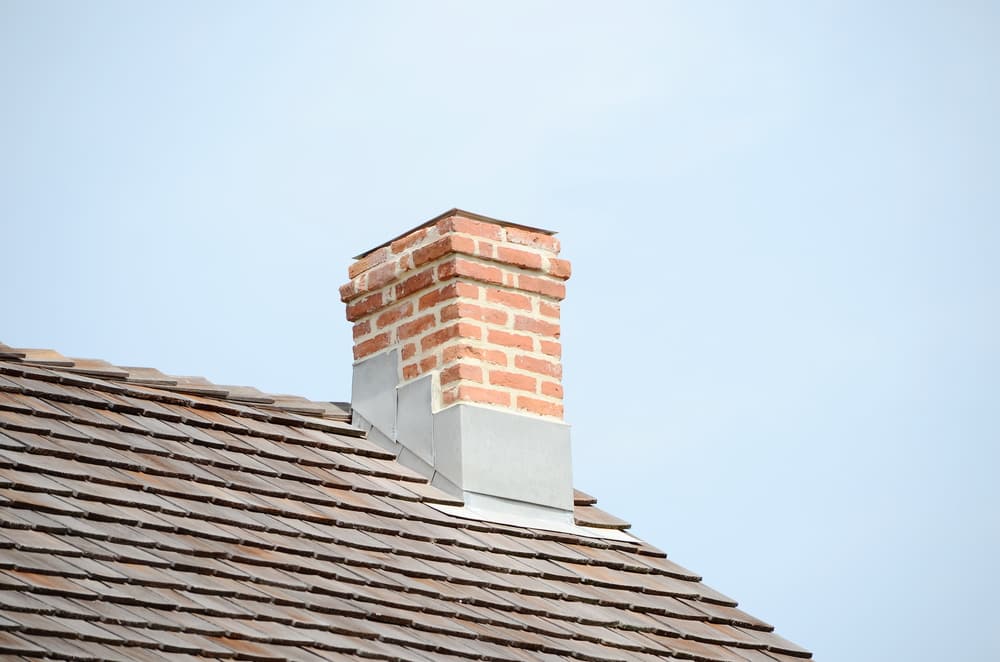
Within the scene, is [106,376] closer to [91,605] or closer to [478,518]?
[478,518]

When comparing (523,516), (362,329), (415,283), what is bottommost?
(523,516)

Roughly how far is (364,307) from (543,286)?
868 mm

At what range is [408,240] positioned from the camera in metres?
A: 7.78

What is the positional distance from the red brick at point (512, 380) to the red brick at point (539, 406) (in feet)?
0.15

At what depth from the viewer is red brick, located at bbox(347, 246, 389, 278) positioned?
7914 mm

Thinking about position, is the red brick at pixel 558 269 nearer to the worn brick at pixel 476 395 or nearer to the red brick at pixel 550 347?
the red brick at pixel 550 347

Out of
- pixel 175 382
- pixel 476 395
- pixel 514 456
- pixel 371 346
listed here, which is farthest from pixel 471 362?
pixel 175 382

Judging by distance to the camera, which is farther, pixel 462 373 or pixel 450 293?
pixel 450 293

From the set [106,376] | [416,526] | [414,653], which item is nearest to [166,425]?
[106,376]

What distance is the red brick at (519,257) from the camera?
766 cm

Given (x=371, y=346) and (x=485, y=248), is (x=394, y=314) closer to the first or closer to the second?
(x=371, y=346)

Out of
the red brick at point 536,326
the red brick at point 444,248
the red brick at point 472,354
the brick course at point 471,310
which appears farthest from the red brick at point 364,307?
the red brick at point 536,326

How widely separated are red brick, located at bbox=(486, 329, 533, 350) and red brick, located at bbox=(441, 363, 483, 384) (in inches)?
7.5

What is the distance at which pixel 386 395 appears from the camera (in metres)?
7.66
